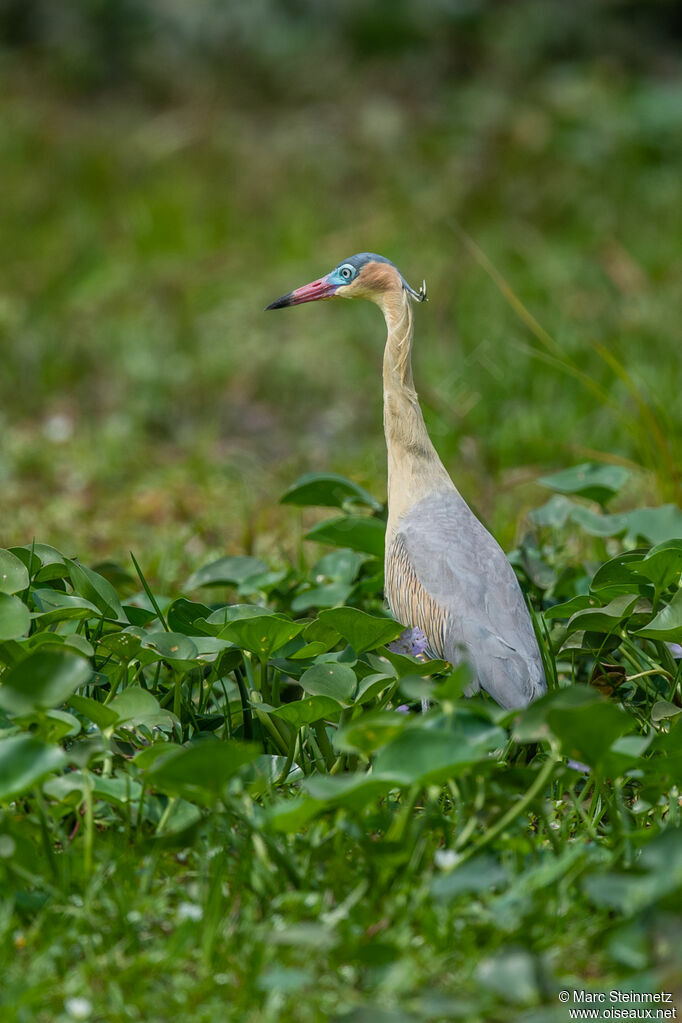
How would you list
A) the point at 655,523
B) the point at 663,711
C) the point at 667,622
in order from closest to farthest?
the point at 667,622 → the point at 663,711 → the point at 655,523

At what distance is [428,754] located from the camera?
68.4 inches

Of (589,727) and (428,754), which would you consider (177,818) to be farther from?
(589,727)

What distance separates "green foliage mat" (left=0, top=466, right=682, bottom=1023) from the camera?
5.26ft

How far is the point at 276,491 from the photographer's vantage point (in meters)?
4.39

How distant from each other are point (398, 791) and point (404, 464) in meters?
0.80

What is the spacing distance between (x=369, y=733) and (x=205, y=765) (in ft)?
0.81

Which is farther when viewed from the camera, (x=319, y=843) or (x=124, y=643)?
(x=124, y=643)

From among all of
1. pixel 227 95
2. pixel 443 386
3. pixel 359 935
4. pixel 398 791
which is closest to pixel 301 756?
pixel 398 791

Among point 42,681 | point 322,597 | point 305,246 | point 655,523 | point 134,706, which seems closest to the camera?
point 42,681

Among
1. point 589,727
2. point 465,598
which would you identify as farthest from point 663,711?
point 589,727

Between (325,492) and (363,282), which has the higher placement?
(363,282)

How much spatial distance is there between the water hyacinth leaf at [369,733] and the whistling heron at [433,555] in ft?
1.78

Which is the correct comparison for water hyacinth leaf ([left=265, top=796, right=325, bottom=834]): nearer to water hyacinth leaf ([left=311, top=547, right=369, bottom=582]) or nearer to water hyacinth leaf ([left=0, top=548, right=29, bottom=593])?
water hyacinth leaf ([left=0, top=548, right=29, bottom=593])

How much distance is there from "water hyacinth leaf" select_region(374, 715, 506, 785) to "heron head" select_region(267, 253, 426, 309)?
1.21 metres
